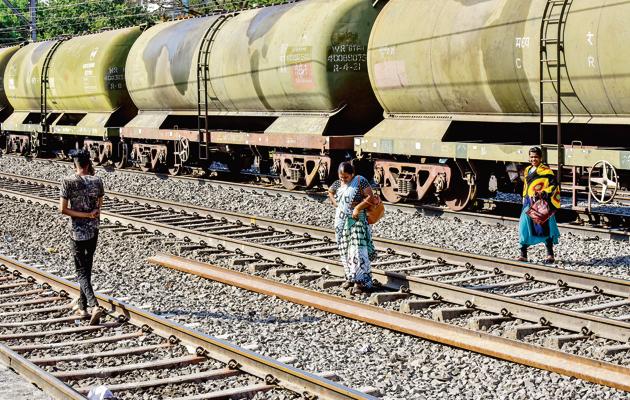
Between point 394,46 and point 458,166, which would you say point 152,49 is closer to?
point 394,46

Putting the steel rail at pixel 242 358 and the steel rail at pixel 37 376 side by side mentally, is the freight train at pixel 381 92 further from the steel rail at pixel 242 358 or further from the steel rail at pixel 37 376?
the steel rail at pixel 37 376

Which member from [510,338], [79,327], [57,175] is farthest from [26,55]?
[510,338]

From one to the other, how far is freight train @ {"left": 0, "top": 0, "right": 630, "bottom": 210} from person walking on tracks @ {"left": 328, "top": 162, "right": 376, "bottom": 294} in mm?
4070

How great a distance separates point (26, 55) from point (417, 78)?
64.6ft

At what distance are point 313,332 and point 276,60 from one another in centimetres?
1042

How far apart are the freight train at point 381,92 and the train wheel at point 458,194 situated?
26mm

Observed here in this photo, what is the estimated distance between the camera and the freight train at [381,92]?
12.2m

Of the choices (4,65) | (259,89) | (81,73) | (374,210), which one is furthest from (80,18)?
(374,210)

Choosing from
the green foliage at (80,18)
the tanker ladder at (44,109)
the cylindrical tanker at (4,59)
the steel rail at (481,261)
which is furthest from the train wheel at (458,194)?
the green foliage at (80,18)

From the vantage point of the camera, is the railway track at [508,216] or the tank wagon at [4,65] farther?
the tank wagon at [4,65]

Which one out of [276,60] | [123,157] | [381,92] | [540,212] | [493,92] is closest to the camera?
[540,212]

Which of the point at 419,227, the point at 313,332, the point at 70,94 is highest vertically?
the point at 70,94

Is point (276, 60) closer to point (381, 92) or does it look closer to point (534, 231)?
point (381, 92)

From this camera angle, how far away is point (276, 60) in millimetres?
17703
